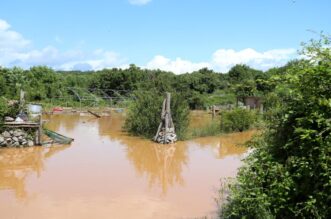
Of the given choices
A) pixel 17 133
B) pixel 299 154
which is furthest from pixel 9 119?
pixel 299 154

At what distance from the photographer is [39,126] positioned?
1500cm

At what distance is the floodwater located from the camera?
8008mm

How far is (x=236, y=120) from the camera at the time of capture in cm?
2100

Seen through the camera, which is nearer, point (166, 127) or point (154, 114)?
point (166, 127)

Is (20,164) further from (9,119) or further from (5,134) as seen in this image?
(9,119)

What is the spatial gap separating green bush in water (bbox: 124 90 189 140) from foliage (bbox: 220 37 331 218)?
1338cm

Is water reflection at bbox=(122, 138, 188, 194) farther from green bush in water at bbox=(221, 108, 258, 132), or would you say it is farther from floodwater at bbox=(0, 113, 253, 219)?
green bush in water at bbox=(221, 108, 258, 132)

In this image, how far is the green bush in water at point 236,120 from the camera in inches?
818

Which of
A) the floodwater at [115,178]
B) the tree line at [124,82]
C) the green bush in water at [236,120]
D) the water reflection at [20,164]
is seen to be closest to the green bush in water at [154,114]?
the floodwater at [115,178]

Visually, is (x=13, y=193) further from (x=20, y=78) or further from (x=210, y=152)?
(x=20, y=78)

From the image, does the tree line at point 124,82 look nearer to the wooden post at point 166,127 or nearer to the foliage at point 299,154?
the wooden post at point 166,127

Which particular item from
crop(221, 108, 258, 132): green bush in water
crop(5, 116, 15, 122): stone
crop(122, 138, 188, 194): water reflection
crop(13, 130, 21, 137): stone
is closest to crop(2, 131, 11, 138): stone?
crop(13, 130, 21, 137): stone

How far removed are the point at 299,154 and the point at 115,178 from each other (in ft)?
24.7

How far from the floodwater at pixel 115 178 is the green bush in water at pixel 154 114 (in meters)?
0.76
